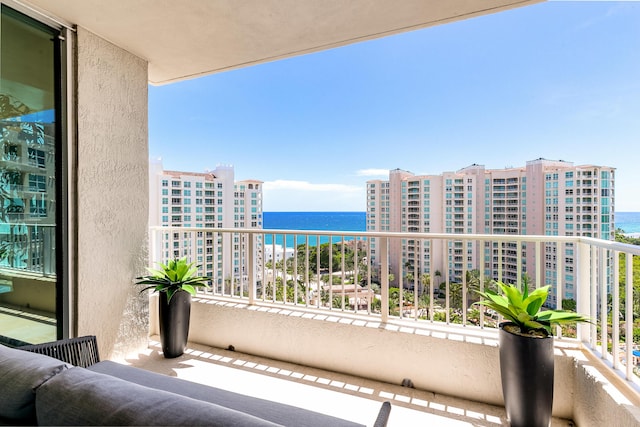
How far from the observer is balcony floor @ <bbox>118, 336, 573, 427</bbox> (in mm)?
2041

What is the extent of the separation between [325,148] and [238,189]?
33.6 ft

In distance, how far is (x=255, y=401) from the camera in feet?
3.76

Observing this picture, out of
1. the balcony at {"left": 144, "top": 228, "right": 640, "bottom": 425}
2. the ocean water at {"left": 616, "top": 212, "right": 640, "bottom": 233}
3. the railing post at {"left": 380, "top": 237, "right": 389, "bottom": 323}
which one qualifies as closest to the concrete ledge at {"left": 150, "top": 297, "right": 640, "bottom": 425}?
the balcony at {"left": 144, "top": 228, "right": 640, "bottom": 425}

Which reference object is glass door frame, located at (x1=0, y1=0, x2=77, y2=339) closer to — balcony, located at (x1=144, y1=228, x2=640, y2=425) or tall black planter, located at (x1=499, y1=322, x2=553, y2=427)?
balcony, located at (x1=144, y1=228, x2=640, y2=425)

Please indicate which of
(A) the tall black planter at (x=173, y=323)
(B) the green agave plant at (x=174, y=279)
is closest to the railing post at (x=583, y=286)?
(B) the green agave plant at (x=174, y=279)

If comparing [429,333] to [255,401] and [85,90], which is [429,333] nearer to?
[255,401]

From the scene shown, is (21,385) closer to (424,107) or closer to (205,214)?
(205,214)

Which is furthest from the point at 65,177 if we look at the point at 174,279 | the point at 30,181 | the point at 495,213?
the point at 495,213

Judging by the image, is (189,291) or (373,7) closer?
(373,7)

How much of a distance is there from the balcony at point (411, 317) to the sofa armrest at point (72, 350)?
61.0 inches

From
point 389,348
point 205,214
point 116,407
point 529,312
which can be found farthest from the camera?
point 205,214

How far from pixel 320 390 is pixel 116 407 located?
193cm

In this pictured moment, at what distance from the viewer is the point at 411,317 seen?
271cm

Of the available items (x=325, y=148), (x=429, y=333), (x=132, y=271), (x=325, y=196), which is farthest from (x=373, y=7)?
(x=325, y=196)
